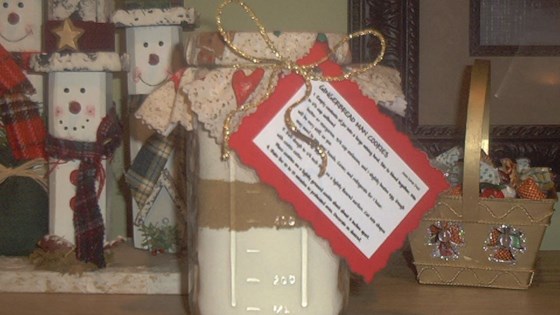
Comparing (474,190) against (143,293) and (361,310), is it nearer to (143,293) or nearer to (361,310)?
(361,310)

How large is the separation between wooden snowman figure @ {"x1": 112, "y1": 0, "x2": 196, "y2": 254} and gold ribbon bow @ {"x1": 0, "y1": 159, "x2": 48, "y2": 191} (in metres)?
0.11

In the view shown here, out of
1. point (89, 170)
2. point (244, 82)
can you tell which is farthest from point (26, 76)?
point (244, 82)

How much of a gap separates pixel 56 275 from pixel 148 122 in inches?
9.5

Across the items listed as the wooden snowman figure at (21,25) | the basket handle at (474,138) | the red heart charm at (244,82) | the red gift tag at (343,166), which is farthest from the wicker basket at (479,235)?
the wooden snowman figure at (21,25)

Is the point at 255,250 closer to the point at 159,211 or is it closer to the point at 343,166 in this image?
the point at 343,166

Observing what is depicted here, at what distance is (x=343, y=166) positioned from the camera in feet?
2.17

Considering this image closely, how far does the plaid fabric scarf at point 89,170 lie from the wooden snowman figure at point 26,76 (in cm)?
5

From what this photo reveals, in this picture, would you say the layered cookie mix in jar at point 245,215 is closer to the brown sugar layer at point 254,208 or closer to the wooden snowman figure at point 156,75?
the brown sugar layer at point 254,208

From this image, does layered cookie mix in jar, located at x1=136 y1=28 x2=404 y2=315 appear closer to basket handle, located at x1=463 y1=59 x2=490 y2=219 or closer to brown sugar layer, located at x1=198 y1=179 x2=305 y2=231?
brown sugar layer, located at x1=198 y1=179 x2=305 y2=231

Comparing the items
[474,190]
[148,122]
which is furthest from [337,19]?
[148,122]

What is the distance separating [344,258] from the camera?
675 mm

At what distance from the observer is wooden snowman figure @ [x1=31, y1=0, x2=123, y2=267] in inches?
33.8

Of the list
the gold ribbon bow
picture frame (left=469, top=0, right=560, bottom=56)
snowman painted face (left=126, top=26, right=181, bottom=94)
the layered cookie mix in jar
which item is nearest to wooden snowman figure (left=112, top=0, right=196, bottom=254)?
snowman painted face (left=126, top=26, right=181, bottom=94)

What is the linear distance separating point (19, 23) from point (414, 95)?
21.1 inches
